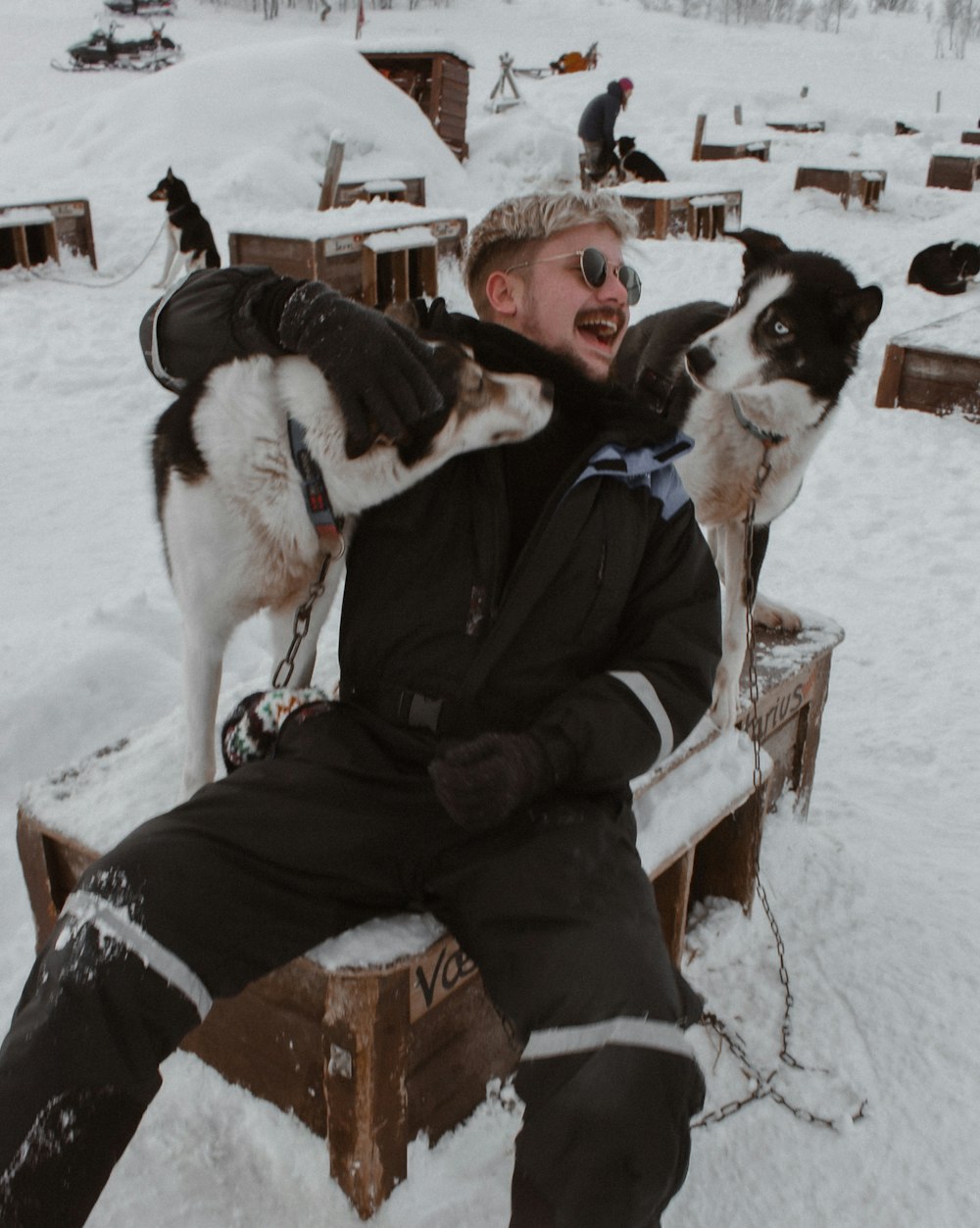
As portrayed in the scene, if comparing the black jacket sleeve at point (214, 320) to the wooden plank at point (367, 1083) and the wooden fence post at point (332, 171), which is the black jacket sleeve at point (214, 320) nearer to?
the wooden plank at point (367, 1083)

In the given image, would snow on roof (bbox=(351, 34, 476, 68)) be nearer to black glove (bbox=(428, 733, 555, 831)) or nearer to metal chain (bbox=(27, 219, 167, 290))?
metal chain (bbox=(27, 219, 167, 290))

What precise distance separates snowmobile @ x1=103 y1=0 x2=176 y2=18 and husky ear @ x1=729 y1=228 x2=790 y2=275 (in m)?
32.4

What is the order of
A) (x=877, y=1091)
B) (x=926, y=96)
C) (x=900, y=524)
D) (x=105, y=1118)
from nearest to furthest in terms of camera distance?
(x=105, y=1118) < (x=877, y=1091) < (x=900, y=524) < (x=926, y=96)

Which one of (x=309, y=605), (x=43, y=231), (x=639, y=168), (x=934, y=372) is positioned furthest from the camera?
(x=639, y=168)

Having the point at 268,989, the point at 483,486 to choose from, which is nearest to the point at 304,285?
the point at 483,486

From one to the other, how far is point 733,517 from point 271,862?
5.36ft

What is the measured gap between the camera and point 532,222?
190 centimetres

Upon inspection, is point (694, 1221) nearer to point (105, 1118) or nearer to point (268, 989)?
point (268, 989)

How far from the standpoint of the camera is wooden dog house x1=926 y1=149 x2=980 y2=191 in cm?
1359

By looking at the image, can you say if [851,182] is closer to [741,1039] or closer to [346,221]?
[346,221]

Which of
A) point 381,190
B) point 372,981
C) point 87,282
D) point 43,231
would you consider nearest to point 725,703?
point 372,981

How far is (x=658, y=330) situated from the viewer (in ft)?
9.49

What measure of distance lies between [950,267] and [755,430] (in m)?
6.13

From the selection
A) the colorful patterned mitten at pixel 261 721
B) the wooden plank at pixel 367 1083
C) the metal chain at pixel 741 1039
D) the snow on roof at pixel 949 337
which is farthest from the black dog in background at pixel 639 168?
the wooden plank at pixel 367 1083
